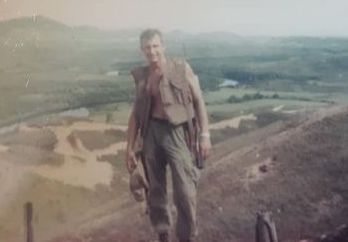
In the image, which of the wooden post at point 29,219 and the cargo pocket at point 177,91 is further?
the wooden post at point 29,219

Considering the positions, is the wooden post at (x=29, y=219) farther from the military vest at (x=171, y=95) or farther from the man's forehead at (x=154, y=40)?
the man's forehead at (x=154, y=40)

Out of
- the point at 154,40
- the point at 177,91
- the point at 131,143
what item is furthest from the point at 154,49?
the point at 131,143

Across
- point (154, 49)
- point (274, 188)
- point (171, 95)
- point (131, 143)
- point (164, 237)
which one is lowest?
point (164, 237)

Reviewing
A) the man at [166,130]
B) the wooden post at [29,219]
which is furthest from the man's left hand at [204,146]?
the wooden post at [29,219]

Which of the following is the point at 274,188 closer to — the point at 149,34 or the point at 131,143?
the point at 131,143

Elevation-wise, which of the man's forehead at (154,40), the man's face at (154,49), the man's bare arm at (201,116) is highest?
the man's forehead at (154,40)

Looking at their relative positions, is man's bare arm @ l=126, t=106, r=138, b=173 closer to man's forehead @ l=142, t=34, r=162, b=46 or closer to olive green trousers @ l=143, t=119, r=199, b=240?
olive green trousers @ l=143, t=119, r=199, b=240

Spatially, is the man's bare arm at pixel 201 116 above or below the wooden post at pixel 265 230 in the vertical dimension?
above
